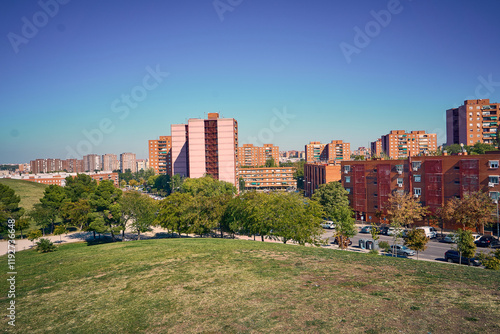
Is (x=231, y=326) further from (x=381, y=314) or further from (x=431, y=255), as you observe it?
(x=431, y=255)

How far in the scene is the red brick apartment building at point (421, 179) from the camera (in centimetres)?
4236

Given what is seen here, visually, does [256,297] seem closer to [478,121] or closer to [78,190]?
[78,190]

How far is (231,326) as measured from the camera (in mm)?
9086

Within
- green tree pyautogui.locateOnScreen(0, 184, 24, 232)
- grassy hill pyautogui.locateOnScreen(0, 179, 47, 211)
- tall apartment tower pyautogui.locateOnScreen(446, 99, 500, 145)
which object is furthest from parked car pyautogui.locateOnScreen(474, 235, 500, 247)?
grassy hill pyautogui.locateOnScreen(0, 179, 47, 211)

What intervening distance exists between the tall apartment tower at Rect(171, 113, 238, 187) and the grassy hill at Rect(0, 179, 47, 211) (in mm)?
43074

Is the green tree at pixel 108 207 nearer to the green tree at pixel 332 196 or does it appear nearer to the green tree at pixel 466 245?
Result: the green tree at pixel 332 196

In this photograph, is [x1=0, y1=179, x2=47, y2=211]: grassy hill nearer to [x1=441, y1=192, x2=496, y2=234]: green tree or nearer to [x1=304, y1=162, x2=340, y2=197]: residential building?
[x1=304, y1=162, x2=340, y2=197]: residential building

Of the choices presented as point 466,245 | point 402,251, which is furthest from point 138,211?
point 466,245

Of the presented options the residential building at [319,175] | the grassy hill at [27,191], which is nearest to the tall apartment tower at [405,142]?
the residential building at [319,175]

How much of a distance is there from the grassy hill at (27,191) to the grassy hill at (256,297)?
2392 inches

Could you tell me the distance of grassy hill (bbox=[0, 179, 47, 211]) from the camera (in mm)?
65731

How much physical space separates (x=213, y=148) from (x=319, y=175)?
4073 centimetres

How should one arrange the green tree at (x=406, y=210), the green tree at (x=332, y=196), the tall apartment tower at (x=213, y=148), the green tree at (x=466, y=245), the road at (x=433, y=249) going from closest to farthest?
the green tree at (x=466, y=245), the road at (x=433, y=249), the green tree at (x=406, y=210), the green tree at (x=332, y=196), the tall apartment tower at (x=213, y=148)

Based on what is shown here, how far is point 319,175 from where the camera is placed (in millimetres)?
72938
